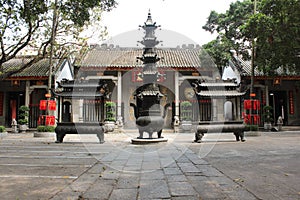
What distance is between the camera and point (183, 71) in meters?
15.9

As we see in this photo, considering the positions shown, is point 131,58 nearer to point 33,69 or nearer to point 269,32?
point 33,69

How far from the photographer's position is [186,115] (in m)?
14.3

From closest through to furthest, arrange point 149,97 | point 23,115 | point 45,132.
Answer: point 149,97, point 45,132, point 23,115

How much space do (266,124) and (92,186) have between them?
44.4ft

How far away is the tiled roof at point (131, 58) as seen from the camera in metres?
15.7

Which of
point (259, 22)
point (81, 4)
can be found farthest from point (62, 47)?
point (259, 22)

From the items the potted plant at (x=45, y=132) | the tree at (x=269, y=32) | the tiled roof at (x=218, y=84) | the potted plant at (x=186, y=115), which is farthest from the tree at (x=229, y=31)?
the potted plant at (x=45, y=132)

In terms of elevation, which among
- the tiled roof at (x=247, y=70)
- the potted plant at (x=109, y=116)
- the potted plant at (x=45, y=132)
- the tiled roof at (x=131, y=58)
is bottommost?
the potted plant at (x=45, y=132)

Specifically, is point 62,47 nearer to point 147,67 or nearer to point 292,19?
point 147,67

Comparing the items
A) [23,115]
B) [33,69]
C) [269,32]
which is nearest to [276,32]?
[269,32]

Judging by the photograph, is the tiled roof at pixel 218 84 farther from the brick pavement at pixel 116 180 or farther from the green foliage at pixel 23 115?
the green foliage at pixel 23 115

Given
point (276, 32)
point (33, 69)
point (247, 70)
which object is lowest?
point (247, 70)

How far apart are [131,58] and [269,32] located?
9238mm

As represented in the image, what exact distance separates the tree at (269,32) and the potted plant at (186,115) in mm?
3499
